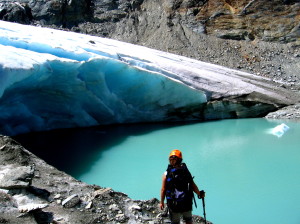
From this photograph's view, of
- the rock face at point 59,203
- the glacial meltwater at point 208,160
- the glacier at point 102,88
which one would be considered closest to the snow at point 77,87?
the glacier at point 102,88

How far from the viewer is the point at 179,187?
2182 millimetres

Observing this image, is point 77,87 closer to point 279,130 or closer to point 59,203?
point 279,130

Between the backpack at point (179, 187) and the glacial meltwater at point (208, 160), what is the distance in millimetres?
1497

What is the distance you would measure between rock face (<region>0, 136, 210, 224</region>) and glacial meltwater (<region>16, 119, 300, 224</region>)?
1.06 meters

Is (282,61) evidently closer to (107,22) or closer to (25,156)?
(107,22)

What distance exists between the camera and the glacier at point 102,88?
21.9 feet

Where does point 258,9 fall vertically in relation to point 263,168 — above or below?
above

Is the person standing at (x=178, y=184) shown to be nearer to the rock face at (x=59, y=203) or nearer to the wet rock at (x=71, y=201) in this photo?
the rock face at (x=59, y=203)

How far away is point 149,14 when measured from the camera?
21.4m

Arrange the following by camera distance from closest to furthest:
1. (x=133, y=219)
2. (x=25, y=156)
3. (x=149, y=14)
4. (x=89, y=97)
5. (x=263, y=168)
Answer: (x=133, y=219), (x=25, y=156), (x=263, y=168), (x=89, y=97), (x=149, y=14)

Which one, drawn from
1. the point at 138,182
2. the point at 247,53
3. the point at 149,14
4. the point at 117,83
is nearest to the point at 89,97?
the point at 117,83

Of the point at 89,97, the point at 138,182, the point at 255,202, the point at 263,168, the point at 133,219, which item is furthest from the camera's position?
the point at 89,97

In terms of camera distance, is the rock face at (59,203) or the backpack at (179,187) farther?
the rock face at (59,203)

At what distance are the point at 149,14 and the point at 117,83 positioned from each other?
14.1 metres
